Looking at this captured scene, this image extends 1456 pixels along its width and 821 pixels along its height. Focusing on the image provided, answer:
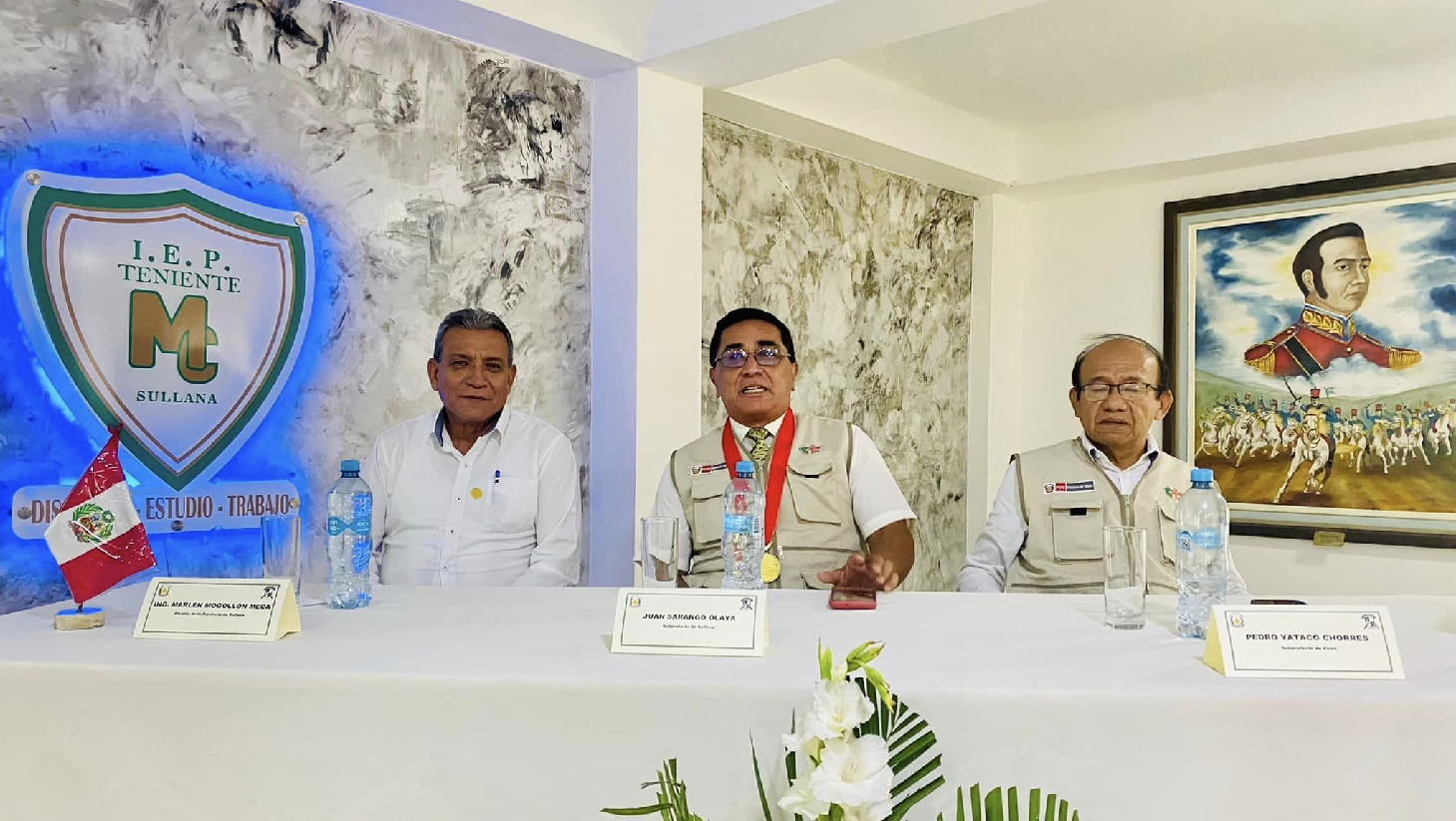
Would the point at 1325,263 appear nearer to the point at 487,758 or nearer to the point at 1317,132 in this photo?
the point at 1317,132

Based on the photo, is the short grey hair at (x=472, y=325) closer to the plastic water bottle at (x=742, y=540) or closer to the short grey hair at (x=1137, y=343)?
the plastic water bottle at (x=742, y=540)

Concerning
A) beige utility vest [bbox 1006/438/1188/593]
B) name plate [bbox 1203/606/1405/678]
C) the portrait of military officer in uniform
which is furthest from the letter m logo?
the portrait of military officer in uniform

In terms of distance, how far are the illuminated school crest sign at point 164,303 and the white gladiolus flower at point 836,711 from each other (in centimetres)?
219

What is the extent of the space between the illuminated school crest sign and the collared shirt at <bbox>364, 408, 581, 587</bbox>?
413 mm

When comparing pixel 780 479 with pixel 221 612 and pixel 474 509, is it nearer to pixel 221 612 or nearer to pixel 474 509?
pixel 474 509

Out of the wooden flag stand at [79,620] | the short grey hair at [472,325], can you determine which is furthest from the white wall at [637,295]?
the wooden flag stand at [79,620]

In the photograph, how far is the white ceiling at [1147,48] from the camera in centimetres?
357

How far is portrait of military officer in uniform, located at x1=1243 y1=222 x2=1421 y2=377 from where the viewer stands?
4.24m

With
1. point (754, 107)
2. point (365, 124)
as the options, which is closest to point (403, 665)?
point (365, 124)

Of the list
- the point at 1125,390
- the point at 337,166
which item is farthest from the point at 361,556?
the point at 1125,390

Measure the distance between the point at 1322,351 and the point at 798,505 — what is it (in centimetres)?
302

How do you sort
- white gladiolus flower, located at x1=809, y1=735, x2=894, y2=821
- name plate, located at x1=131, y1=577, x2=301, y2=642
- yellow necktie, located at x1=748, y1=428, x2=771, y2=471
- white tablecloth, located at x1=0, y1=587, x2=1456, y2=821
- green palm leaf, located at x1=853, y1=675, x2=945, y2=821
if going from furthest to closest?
yellow necktie, located at x1=748, y1=428, x2=771, y2=471, name plate, located at x1=131, y1=577, x2=301, y2=642, white tablecloth, located at x1=0, y1=587, x2=1456, y2=821, green palm leaf, located at x1=853, y1=675, x2=945, y2=821, white gladiolus flower, located at x1=809, y1=735, x2=894, y2=821

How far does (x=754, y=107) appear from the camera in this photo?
152 inches

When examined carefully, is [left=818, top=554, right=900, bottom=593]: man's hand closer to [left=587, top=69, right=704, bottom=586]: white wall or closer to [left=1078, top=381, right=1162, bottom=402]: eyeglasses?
[left=1078, top=381, right=1162, bottom=402]: eyeglasses
